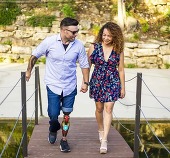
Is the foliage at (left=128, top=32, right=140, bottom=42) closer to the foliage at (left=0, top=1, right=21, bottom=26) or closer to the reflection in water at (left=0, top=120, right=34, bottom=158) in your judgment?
the foliage at (left=0, top=1, right=21, bottom=26)

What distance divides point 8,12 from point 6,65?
2911 millimetres

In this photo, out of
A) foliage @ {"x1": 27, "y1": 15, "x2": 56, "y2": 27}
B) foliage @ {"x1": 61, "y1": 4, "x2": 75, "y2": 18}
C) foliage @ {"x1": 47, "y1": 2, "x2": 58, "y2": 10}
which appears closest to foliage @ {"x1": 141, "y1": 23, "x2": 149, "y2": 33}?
foliage @ {"x1": 61, "y1": 4, "x2": 75, "y2": 18}

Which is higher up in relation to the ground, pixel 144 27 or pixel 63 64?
pixel 63 64

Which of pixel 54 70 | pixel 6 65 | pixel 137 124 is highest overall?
pixel 54 70

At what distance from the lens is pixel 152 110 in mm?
7703

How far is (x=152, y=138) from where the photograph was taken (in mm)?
5965

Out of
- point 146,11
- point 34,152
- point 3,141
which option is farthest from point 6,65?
point 34,152

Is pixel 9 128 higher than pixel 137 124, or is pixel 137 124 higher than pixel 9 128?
pixel 137 124

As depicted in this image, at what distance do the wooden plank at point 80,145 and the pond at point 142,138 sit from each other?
17.6 inches

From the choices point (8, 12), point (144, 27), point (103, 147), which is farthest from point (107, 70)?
point (8, 12)

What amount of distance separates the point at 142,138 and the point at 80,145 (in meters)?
1.58

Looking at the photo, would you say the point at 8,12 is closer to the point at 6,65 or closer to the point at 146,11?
the point at 6,65

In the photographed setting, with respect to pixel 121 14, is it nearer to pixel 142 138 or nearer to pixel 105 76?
pixel 142 138

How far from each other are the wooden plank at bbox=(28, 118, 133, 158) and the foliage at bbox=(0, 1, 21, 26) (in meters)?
10.6
